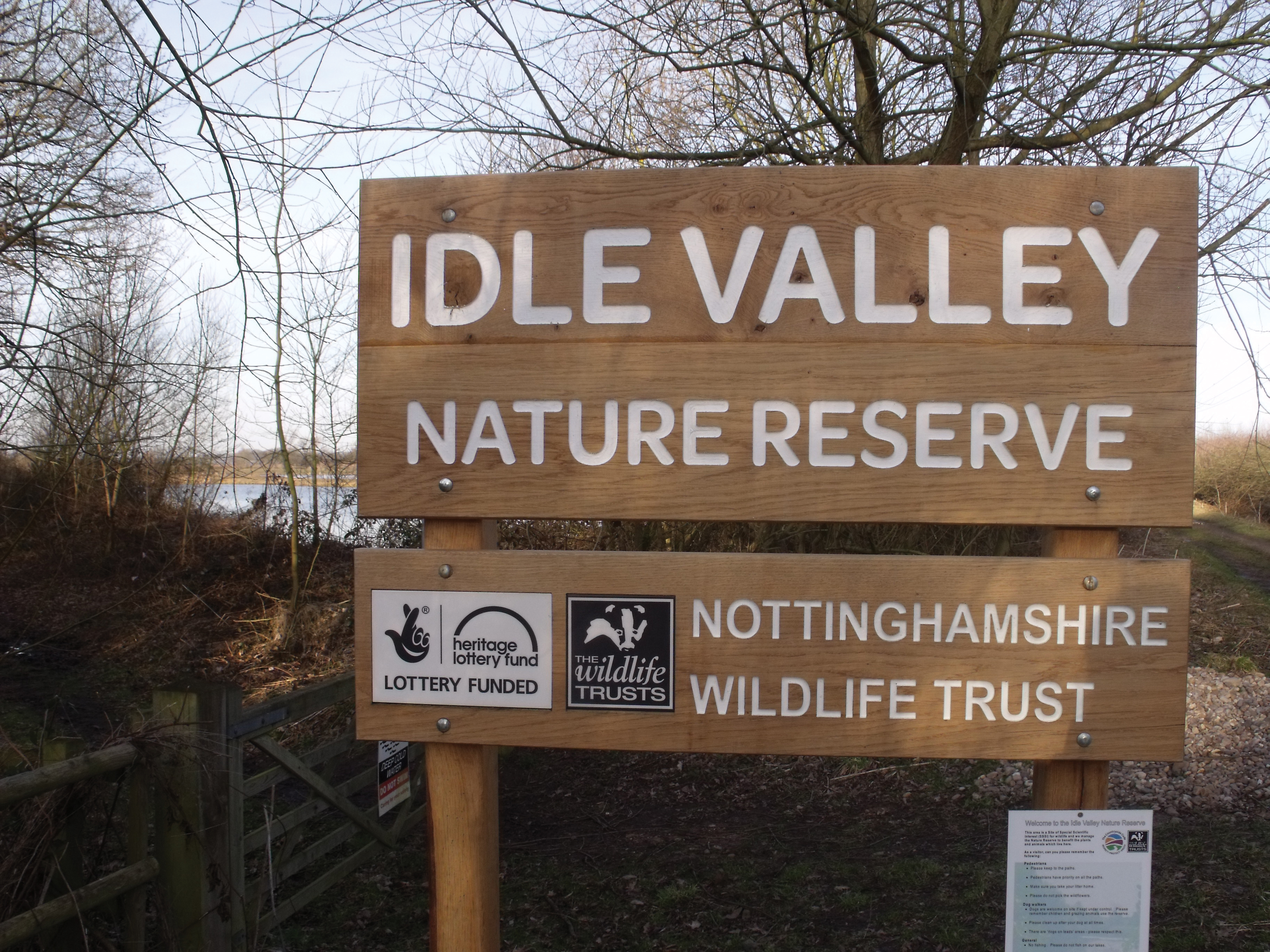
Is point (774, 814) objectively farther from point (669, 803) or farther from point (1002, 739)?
point (1002, 739)

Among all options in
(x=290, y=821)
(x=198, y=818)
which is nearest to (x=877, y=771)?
(x=290, y=821)

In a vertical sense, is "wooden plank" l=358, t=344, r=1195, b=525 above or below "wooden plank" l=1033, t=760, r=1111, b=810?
above

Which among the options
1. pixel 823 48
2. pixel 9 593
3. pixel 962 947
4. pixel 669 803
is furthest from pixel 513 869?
pixel 9 593

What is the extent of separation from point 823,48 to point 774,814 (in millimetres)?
5400

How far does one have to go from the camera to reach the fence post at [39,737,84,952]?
3.12 meters

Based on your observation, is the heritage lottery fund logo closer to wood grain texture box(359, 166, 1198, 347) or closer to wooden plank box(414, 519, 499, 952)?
wooden plank box(414, 519, 499, 952)

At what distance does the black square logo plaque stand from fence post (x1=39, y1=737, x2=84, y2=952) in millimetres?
2158

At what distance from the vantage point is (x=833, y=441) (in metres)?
2.10

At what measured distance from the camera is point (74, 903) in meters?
3.01

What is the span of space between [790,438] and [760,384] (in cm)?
14

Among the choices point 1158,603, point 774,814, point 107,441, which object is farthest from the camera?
point 774,814

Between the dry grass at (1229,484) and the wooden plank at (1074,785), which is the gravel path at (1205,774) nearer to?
the wooden plank at (1074,785)

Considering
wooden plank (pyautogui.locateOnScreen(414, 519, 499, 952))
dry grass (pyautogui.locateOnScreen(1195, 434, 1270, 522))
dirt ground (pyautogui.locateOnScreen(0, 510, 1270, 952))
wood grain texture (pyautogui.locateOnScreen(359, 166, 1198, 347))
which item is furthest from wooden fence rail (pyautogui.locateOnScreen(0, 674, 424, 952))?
dry grass (pyautogui.locateOnScreen(1195, 434, 1270, 522))

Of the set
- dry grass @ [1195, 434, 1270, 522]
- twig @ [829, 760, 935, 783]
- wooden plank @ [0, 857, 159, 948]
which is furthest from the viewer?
dry grass @ [1195, 434, 1270, 522]
